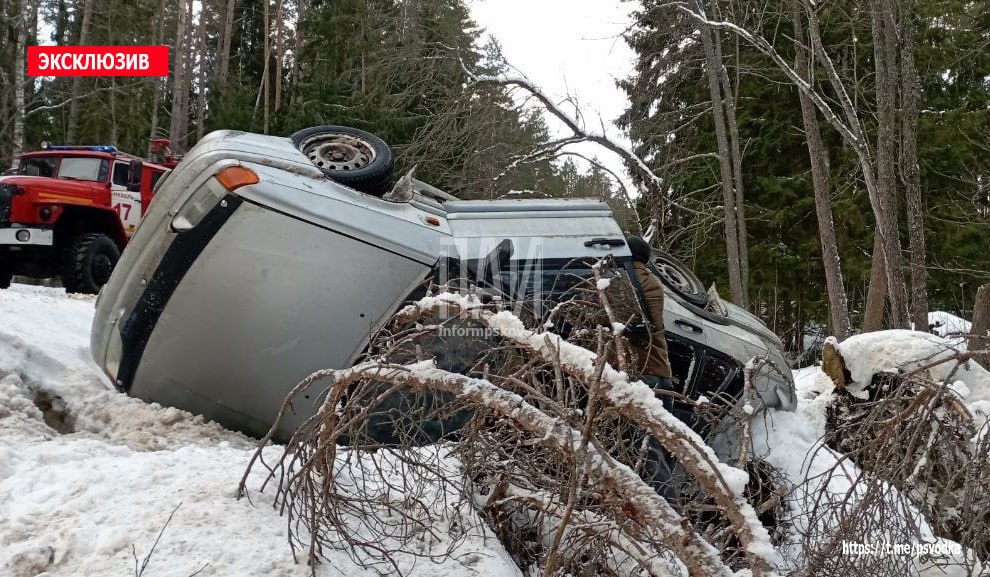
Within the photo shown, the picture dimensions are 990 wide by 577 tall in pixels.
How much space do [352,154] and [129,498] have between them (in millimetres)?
2640

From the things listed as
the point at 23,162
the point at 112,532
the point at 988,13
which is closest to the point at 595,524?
the point at 112,532

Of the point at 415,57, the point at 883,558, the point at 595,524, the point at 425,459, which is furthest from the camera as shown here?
the point at 415,57

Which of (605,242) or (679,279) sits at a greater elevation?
(605,242)

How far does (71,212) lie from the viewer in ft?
29.2

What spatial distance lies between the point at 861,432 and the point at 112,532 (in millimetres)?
2403

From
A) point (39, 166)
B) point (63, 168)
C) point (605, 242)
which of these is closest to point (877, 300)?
point (605, 242)

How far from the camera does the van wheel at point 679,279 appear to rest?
4.71m

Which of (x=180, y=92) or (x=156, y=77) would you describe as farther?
(x=156, y=77)

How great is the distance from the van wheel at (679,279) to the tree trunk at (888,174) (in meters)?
5.07

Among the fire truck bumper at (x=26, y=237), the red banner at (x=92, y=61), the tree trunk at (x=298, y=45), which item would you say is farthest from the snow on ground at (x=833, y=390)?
the tree trunk at (x=298, y=45)

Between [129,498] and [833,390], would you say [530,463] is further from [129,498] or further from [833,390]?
[833,390]

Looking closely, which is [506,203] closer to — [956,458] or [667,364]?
[667,364]

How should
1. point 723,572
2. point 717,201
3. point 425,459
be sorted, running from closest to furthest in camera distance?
→ point 723,572 → point 425,459 → point 717,201

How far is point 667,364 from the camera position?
12.0ft
